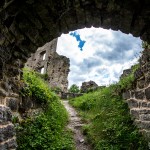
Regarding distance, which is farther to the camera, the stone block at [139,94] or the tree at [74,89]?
the tree at [74,89]

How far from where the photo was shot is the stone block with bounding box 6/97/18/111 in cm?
429

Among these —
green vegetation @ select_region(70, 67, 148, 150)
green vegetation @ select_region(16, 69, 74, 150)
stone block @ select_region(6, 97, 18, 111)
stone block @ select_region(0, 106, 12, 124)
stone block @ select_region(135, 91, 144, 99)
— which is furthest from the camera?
green vegetation @ select_region(70, 67, 148, 150)

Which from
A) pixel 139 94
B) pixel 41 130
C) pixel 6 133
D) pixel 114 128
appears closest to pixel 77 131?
pixel 114 128

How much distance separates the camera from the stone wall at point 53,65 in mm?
21859

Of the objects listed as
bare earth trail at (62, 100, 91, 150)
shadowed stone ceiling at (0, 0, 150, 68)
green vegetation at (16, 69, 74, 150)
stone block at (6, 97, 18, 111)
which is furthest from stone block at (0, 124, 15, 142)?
bare earth trail at (62, 100, 91, 150)

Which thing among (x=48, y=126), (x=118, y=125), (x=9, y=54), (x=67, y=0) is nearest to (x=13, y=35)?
(x=9, y=54)

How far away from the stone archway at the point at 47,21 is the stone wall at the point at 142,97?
1.59m

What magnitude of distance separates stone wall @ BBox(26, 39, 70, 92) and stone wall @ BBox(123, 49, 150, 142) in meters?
15.4

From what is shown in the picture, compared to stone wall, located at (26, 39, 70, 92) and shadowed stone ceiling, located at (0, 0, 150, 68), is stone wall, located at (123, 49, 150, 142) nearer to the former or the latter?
shadowed stone ceiling, located at (0, 0, 150, 68)

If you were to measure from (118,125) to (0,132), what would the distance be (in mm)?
3656

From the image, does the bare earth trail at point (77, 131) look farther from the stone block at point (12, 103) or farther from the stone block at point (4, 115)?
the stone block at point (4, 115)

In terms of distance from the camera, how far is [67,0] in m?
3.58

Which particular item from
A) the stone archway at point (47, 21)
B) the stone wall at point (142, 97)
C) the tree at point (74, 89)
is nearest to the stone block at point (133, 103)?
the stone wall at point (142, 97)

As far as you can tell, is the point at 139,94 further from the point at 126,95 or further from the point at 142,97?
the point at 126,95
